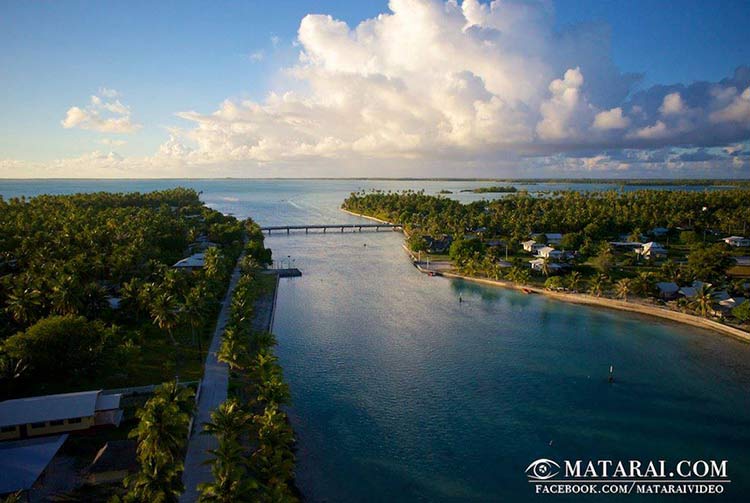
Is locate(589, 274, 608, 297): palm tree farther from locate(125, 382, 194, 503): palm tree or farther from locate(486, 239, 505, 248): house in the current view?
locate(125, 382, 194, 503): palm tree

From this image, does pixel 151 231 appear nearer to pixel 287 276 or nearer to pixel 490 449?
pixel 287 276

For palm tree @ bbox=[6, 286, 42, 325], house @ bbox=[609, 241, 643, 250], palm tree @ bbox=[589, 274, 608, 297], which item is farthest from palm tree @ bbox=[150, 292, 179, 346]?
house @ bbox=[609, 241, 643, 250]

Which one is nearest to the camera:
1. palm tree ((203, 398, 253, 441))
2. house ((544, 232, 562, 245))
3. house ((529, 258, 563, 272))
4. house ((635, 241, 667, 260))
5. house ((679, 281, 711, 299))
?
palm tree ((203, 398, 253, 441))

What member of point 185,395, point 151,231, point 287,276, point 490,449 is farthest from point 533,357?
point 151,231

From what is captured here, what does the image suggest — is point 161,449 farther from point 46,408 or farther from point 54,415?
point 46,408

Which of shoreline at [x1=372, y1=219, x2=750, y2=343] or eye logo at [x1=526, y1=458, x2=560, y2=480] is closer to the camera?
eye logo at [x1=526, y1=458, x2=560, y2=480]

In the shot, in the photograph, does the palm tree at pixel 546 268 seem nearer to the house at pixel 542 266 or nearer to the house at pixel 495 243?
the house at pixel 542 266
